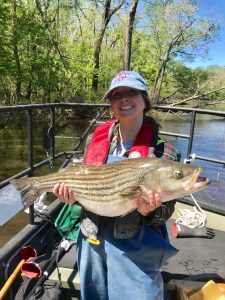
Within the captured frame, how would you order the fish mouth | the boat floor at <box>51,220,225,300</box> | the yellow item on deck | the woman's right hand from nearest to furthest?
the fish mouth < the woman's right hand < the yellow item on deck < the boat floor at <box>51,220,225,300</box>

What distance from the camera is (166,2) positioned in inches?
987

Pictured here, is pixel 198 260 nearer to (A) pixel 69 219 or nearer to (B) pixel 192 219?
(B) pixel 192 219

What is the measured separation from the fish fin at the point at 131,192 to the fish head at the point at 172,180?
4cm

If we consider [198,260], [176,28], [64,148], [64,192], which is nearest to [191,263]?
[198,260]

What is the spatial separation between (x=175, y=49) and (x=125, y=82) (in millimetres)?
25006

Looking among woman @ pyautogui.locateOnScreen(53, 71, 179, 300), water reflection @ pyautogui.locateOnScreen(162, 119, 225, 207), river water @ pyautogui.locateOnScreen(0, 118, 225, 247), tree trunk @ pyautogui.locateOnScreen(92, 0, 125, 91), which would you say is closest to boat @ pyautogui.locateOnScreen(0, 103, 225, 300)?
woman @ pyautogui.locateOnScreen(53, 71, 179, 300)

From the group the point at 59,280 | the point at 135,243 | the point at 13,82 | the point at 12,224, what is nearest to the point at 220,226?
the point at 59,280

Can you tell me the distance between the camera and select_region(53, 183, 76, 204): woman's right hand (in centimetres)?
220

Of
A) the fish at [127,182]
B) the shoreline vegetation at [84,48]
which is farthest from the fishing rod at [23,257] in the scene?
the shoreline vegetation at [84,48]

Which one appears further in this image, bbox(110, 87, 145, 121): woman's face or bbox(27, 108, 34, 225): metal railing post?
bbox(27, 108, 34, 225): metal railing post

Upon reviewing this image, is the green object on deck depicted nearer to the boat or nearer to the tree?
the boat

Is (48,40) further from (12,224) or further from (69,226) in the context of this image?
(69,226)

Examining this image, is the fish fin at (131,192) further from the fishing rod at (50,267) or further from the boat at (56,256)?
the fishing rod at (50,267)

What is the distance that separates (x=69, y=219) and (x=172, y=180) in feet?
3.54
